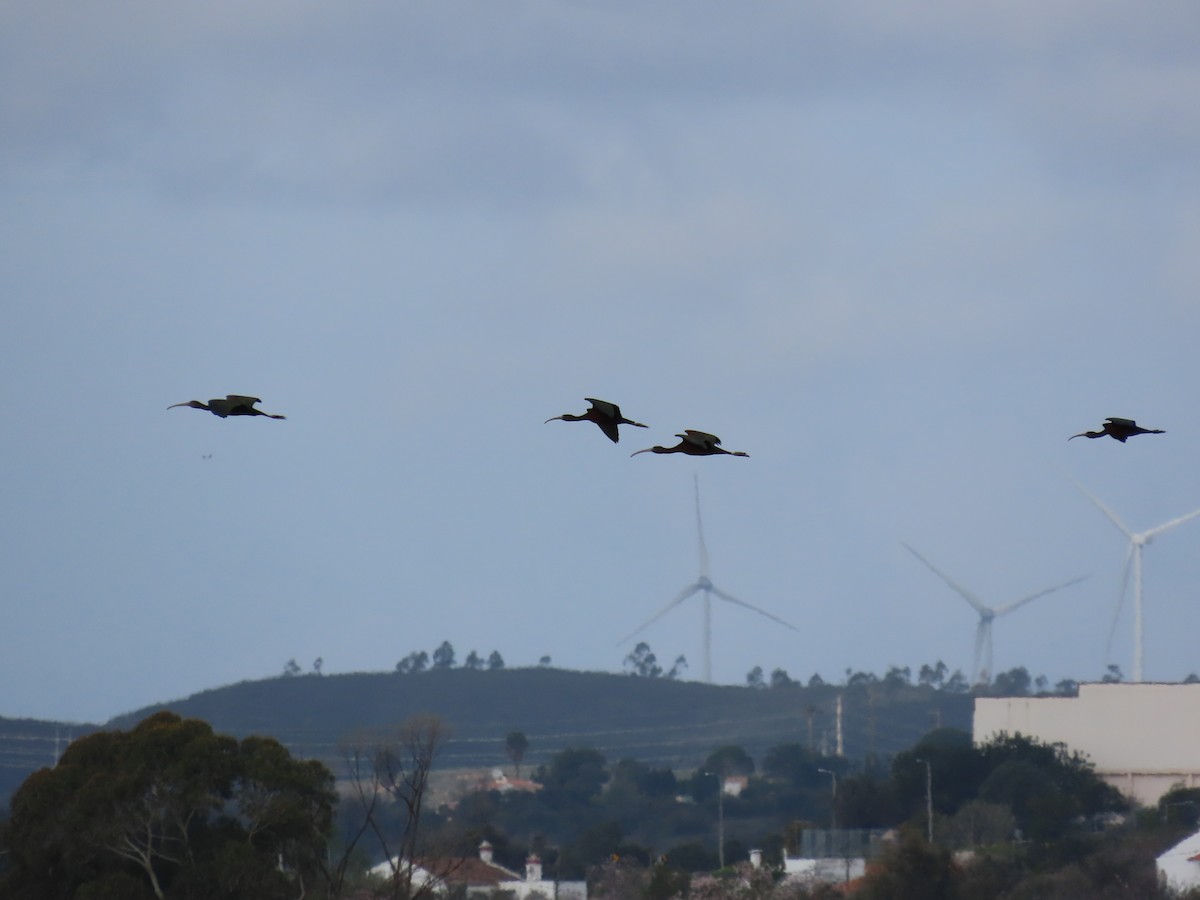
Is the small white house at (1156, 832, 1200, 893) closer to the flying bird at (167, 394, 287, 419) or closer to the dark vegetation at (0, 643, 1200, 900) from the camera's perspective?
the dark vegetation at (0, 643, 1200, 900)

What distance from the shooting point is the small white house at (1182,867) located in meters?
83.7

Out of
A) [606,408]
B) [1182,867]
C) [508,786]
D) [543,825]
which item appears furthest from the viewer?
[508,786]

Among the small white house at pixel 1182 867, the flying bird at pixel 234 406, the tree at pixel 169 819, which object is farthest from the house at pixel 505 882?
the flying bird at pixel 234 406

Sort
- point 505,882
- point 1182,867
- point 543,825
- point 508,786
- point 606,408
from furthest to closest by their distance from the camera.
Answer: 1. point 508,786
2. point 543,825
3. point 505,882
4. point 1182,867
5. point 606,408

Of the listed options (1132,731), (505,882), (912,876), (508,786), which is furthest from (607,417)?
(508,786)

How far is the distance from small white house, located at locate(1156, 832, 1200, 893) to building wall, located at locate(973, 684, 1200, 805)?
A: 41443mm

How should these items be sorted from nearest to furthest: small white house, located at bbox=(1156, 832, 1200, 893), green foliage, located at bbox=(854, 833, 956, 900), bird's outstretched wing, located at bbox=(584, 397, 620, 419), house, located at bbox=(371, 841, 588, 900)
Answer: bird's outstretched wing, located at bbox=(584, 397, 620, 419), small white house, located at bbox=(1156, 832, 1200, 893), green foliage, located at bbox=(854, 833, 956, 900), house, located at bbox=(371, 841, 588, 900)

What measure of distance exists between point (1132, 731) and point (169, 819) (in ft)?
311

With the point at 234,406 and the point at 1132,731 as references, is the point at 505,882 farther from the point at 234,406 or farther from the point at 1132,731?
the point at 234,406

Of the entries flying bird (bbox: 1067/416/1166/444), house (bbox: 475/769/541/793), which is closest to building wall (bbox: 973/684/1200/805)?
house (bbox: 475/769/541/793)

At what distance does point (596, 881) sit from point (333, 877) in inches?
2474

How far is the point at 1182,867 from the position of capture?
85750 millimetres

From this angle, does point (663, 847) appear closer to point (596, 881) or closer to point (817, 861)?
point (596, 881)

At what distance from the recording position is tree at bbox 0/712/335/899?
5269cm
